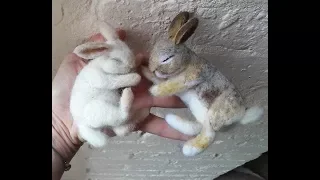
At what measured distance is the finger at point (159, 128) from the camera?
81 centimetres

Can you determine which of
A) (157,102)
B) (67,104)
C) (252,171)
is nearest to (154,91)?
(157,102)

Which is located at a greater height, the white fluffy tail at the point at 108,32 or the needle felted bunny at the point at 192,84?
the white fluffy tail at the point at 108,32

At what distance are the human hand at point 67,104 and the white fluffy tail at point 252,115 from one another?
94 mm

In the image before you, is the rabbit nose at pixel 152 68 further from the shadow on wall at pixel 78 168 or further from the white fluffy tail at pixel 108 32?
the shadow on wall at pixel 78 168

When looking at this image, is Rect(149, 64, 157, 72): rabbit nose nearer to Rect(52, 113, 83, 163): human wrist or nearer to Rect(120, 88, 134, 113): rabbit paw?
Rect(120, 88, 134, 113): rabbit paw

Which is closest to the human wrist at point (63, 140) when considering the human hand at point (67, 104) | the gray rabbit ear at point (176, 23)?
the human hand at point (67, 104)

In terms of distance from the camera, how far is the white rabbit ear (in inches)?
30.4

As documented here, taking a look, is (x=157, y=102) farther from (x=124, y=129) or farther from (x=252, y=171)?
(x=252, y=171)

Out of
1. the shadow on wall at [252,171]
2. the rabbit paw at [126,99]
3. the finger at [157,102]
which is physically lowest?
the shadow on wall at [252,171]

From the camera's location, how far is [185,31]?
765 millimetres

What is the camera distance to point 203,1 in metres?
0.81
